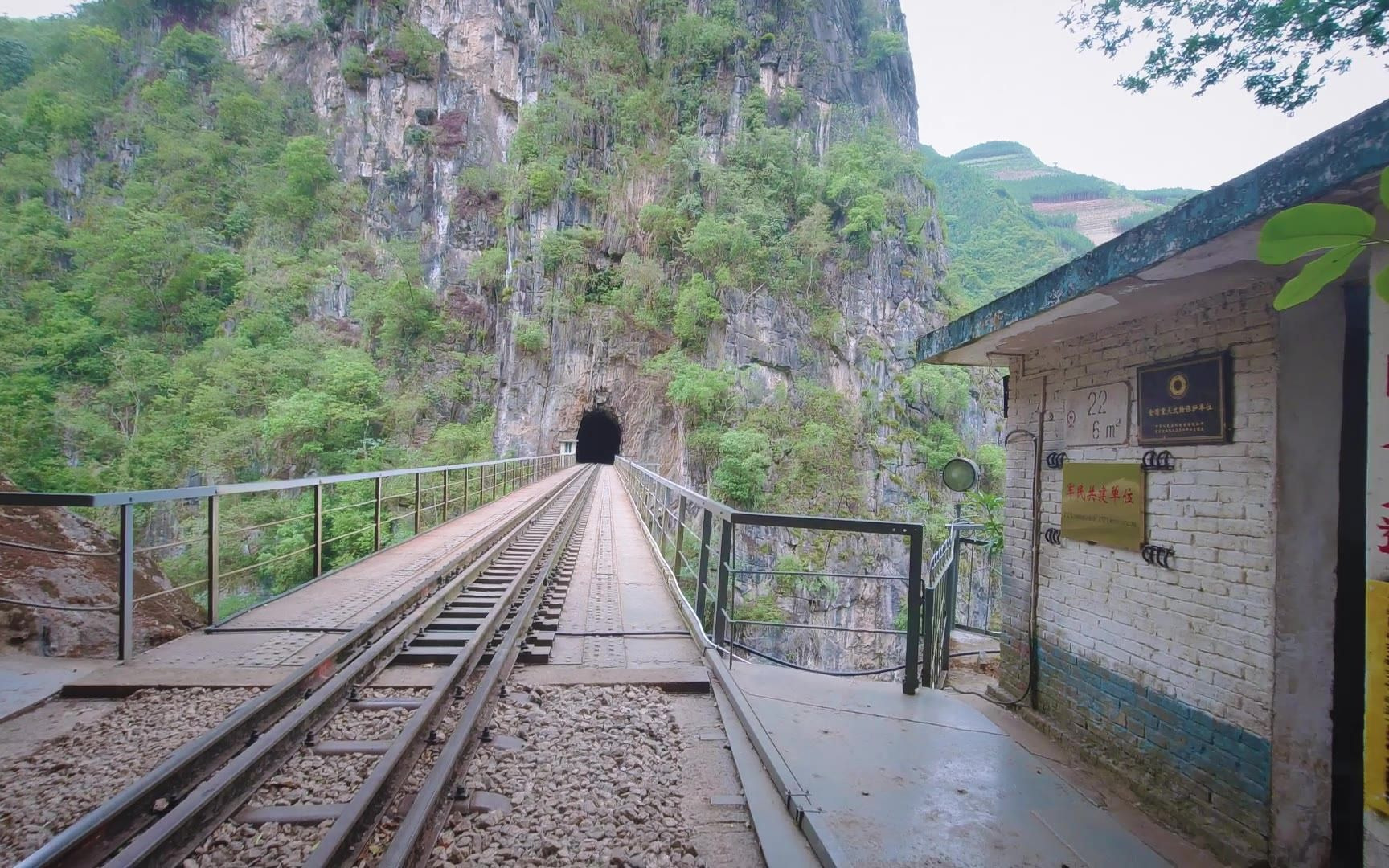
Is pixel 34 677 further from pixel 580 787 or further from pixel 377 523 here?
pixel 377 523

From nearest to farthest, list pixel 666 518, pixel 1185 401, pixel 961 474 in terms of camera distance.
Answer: pixel 1185 401 < pixel 961 474 < pixel 666 518

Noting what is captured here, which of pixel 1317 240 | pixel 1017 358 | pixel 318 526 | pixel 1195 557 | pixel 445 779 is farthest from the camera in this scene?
pixel 318 526

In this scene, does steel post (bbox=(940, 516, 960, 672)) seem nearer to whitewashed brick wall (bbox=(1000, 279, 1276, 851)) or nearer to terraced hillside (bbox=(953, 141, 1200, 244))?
whitewashed brick wall (bbox=(1000, 279, 1276, 851))

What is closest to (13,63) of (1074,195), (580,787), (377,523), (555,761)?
(377,523)

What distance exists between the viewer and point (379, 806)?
2168mm

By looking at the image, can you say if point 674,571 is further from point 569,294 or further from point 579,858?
point 569,294

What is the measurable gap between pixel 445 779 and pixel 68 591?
3583mm

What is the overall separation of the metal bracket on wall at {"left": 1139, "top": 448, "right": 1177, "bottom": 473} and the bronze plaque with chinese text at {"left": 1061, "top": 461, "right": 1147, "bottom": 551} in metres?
0.06

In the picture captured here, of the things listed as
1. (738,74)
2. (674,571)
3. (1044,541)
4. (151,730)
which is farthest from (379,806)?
(738,74)

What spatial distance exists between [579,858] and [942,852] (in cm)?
137

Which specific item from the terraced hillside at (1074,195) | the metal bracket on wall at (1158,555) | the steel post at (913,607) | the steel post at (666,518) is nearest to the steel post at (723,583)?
the steel post at (913,607)

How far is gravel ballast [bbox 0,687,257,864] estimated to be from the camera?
6.73 feet

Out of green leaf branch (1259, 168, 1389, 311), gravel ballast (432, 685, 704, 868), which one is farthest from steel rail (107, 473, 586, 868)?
green leaf branch (1259, 168, 1389, 311)

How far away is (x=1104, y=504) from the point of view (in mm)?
3969
